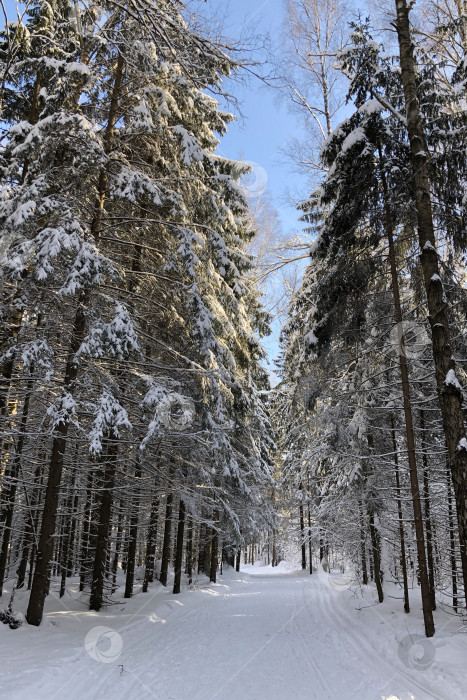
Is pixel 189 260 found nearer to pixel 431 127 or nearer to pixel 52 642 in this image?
pixel 431 127

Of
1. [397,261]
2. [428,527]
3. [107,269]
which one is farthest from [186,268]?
[428,527]

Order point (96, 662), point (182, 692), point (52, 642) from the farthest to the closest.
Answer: point (52, 642) < point (96, 662) < point (182, 692)

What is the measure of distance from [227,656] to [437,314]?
258 inches

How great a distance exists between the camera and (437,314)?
680cm

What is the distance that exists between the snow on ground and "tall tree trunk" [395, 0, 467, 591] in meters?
1.86

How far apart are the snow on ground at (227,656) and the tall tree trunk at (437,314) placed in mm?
1860

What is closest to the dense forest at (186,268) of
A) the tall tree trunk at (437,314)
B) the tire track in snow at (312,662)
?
the tall tree trunk at (437,314)

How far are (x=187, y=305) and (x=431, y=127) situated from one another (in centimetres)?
613

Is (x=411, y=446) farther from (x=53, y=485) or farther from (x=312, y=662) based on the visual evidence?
(x=53, y=485)

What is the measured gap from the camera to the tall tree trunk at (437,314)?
6.08 m

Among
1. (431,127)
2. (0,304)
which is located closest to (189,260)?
(0,304)

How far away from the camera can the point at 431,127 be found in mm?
8453

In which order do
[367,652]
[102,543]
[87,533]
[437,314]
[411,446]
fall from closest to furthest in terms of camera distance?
[437,314], [367,652], [411,446], [87,533], [102,543]

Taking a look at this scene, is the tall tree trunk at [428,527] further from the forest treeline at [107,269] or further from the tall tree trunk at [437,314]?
the forest treeline at [107,269]
